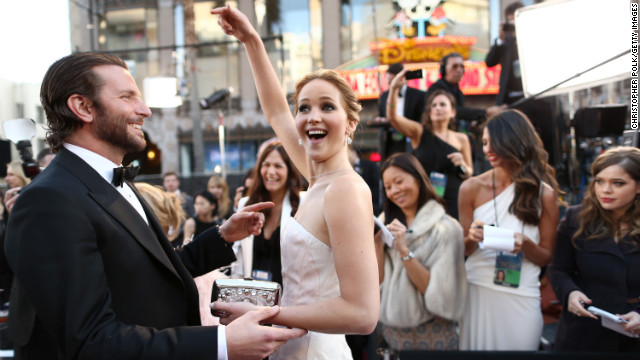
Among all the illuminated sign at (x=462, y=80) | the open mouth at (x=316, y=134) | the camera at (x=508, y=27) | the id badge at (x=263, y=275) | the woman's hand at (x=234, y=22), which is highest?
the illuminated sign at (x=462, y=80)

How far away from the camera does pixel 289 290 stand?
1.65m

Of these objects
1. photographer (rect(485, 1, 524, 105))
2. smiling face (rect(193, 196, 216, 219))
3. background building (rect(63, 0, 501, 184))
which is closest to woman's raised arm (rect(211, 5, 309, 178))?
smiling face (rect(193, 196, 216, 219))

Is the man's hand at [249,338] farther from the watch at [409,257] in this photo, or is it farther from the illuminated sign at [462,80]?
the illuminated sign at [462,80]

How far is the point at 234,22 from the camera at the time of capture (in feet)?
5.89

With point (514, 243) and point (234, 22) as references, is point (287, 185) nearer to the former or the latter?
point (514, 243)

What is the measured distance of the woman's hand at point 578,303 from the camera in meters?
2.47

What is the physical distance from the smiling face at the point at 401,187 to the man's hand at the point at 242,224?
4.90 ft

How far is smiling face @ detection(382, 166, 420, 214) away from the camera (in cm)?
315

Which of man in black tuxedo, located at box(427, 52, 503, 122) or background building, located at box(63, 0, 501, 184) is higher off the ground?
background building, located at box(63, 0, 501, 184)

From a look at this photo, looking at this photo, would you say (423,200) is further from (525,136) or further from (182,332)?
(182,332)

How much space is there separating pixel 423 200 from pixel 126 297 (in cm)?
226

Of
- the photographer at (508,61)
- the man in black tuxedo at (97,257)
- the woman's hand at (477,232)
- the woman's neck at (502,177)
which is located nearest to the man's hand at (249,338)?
the man in black tuxedo at (97,257)

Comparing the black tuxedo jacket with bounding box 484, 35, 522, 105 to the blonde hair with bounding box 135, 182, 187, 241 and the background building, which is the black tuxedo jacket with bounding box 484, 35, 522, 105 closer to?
the blonde hair with bounding box 135, 182, 187, 241

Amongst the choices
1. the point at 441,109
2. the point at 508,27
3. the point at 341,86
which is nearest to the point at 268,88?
the point at 341,86
